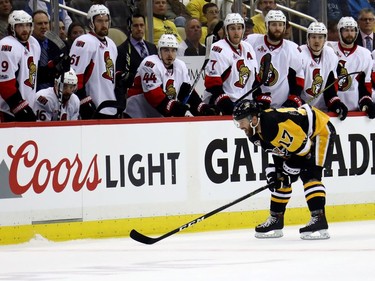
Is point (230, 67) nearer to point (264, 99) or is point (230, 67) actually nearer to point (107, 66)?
point (264, 99)

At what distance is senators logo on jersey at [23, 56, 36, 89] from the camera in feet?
33.2

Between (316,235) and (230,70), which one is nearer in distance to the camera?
(316,235)

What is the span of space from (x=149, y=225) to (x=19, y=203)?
1144 millimetres

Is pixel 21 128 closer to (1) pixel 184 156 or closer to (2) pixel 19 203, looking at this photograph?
(2) pixel 19 203

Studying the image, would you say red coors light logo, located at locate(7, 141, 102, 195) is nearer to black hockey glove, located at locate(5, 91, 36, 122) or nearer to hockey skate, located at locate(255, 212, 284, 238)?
black hockey glove, located at locate(5, 91, 36, 122)

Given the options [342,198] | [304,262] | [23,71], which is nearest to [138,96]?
[23,71]

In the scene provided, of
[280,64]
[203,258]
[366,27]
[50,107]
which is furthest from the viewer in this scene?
[366,27]

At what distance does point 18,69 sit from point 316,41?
2.82 metres

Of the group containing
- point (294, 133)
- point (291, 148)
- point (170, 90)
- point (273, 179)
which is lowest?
point (273, 179)

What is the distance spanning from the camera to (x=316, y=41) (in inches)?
448

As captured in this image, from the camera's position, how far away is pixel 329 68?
11.5 metres

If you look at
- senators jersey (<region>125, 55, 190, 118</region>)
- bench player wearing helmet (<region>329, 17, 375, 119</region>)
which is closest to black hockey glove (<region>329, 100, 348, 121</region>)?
bench player wearing helmet (<region>329, 17, 375, 119</region>)

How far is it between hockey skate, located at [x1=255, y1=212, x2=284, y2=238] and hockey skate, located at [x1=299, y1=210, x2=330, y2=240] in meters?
0.28

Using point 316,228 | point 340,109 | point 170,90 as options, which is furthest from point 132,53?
point 316,228
